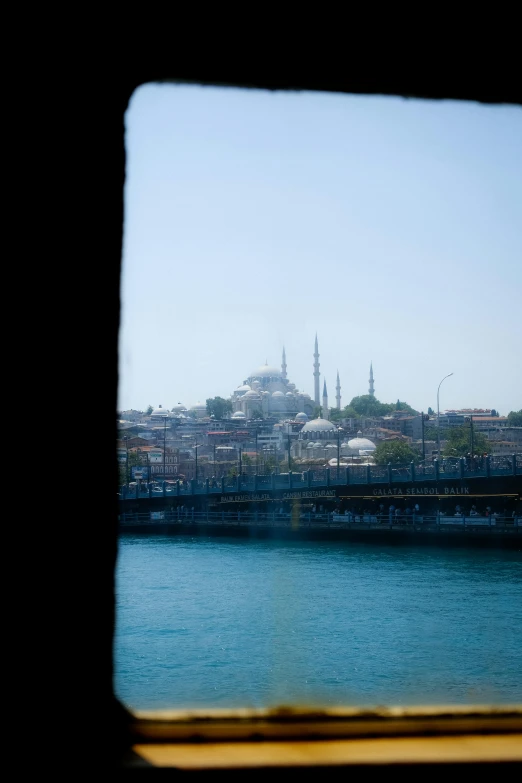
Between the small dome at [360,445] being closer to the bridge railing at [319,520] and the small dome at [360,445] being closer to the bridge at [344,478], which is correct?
the bridge at [344,478]

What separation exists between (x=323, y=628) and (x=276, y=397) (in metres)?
28.9

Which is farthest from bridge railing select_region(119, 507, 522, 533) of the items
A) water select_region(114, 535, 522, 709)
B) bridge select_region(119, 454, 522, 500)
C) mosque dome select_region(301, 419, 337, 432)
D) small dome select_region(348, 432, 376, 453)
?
mosque dome select_region(301, 419, 337, 432)

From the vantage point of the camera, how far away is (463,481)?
18109 millimetres

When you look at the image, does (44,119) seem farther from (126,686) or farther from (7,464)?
(126,686)

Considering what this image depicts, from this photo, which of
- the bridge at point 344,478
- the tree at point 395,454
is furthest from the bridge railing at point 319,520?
the tree at point 395,454

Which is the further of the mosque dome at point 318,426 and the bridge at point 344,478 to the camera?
the mosque dome at point 318,426

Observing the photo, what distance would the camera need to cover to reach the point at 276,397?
39281mm

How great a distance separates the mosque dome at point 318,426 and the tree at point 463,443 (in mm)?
7547

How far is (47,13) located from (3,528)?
0.48 m

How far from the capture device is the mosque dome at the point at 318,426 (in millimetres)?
32588

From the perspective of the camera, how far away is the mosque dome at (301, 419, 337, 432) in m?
32.6

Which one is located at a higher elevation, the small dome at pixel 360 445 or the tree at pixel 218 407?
the tree at pixel 218 407

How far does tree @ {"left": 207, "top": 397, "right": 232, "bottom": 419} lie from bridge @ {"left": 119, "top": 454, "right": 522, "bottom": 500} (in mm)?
10990

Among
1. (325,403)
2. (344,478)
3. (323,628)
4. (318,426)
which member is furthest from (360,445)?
(323,628)
